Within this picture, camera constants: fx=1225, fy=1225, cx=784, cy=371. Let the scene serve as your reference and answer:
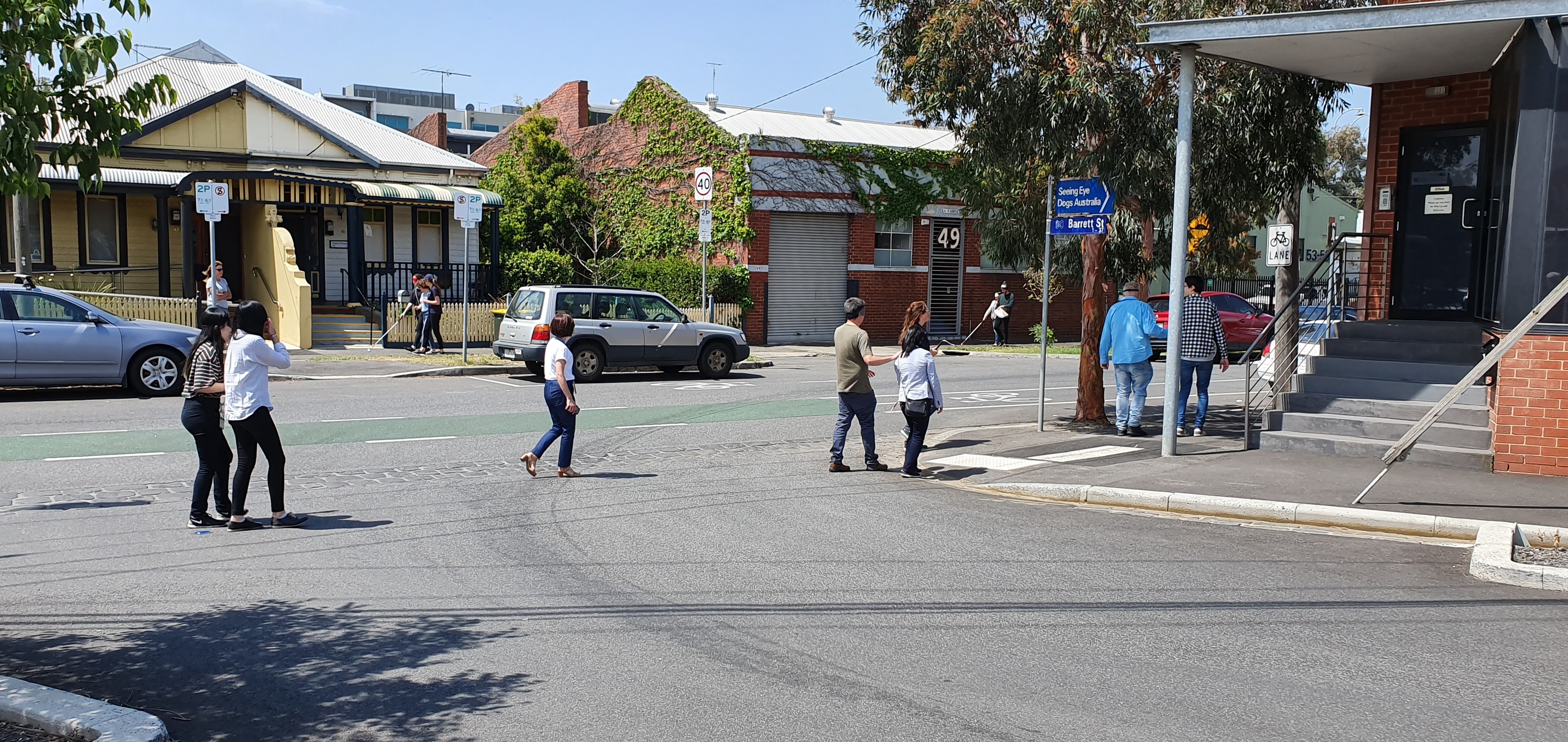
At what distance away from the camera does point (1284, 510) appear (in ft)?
29.5

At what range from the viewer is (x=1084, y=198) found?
12922 millimetres

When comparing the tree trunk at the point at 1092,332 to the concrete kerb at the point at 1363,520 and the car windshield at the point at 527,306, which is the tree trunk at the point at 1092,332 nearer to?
the concrete kerb at the point at 1363,520

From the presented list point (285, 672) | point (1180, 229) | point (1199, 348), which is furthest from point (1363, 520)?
point (285, 672)

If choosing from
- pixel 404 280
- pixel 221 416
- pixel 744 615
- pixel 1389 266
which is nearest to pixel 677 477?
pixel 221 416

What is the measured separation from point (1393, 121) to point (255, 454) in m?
12.3

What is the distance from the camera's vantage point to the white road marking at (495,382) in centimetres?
1895

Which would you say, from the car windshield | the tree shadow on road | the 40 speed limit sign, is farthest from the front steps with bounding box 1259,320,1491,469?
the 40 speed limit sign

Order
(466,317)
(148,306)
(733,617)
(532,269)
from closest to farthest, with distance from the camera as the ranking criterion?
(733,617) < (466,317) < (148,306) < (532,269)

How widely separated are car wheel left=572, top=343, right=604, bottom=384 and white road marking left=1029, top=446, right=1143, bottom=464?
31.1ft

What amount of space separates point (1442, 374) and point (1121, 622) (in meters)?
7.51

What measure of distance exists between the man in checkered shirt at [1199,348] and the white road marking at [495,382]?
9.82 metres

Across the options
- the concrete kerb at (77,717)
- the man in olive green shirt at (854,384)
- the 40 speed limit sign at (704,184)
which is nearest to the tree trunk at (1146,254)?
the man in olive green shirt at (854,384)

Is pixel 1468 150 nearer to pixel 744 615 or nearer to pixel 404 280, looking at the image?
pixel 744 615

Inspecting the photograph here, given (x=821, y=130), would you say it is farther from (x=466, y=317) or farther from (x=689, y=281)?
(x=466, y=317)
